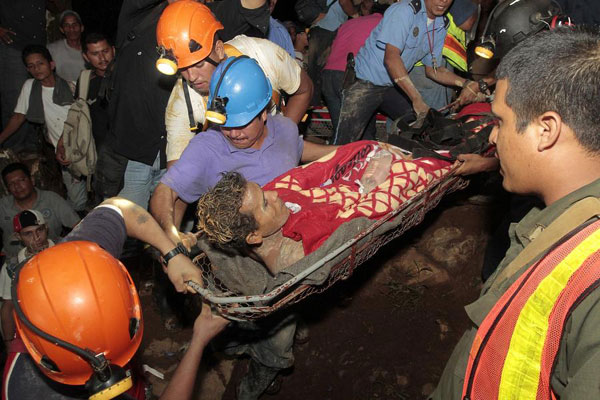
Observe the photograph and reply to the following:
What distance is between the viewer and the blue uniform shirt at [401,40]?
3.88 meters

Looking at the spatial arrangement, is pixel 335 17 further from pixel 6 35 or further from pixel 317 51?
pixel 6 35

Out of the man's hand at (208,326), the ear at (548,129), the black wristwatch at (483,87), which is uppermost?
the ear at (548,129)

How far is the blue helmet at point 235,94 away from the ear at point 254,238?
26.4 inches

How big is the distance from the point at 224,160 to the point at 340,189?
79 cm

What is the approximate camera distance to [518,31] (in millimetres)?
3674

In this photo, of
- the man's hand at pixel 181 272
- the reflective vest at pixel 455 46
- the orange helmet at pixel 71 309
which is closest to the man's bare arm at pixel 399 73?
the reflective vest at pixel 455 46

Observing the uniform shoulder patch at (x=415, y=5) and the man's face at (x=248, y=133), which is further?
the uniform shoulder patch at (x=415, y=5)

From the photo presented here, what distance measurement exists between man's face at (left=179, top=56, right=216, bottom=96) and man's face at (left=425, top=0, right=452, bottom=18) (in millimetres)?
1916

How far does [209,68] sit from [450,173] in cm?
172

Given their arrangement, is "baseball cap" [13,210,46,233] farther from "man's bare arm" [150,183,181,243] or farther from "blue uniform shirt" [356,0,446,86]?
"blue uniform shirt" [356,0,446,86]

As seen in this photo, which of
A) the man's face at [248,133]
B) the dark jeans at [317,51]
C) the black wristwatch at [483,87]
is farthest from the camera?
the dark jeans at [317,51]

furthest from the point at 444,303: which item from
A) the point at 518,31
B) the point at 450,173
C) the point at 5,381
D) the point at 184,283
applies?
the point at 5,381

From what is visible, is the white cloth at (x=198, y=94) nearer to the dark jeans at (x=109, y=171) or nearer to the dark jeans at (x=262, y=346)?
the dark jeans at (x=109, y=171)

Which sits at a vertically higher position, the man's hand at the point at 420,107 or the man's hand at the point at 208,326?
the man's hand at the point at 420,107
